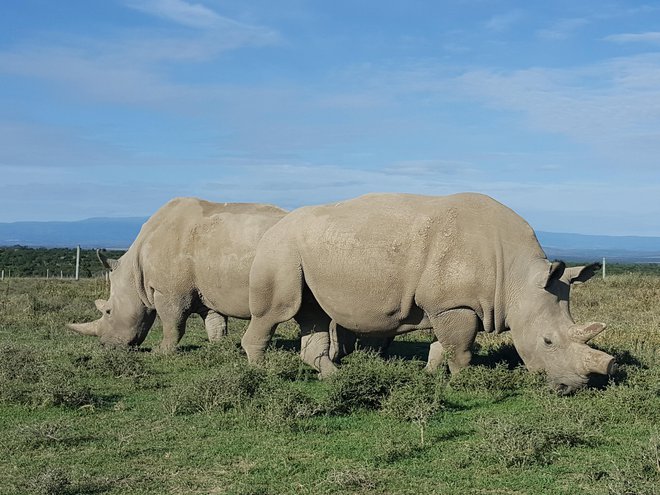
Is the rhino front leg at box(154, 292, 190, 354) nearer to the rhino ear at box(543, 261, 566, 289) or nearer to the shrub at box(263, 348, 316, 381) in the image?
the shrub at box(263, 348, 316, 381)

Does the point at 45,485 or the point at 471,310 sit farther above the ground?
the point at 471,310

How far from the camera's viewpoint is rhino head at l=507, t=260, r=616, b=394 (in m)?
8.56

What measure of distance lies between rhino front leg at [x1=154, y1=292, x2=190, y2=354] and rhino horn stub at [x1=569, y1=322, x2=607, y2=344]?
6.34 m

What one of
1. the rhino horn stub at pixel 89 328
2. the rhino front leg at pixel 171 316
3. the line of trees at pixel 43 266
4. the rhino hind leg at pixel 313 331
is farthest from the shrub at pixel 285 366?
the line of trees at pixel 43 266

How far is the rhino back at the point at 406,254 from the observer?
9.38 meters

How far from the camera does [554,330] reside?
8891 millimetres

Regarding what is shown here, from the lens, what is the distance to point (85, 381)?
10.2m

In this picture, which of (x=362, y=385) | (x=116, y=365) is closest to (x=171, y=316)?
(x=116, y=365)

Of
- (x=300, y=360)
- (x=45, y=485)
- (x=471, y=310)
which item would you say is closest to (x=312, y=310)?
(x=300, y=360)

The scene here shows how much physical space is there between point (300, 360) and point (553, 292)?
3.66 metres

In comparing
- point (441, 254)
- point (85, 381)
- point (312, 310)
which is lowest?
point (85, 381)

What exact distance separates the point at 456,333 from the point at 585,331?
5.10ft

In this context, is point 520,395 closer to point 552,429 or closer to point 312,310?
point 552,429

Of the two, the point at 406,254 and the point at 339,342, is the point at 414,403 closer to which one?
the point at 406,254
